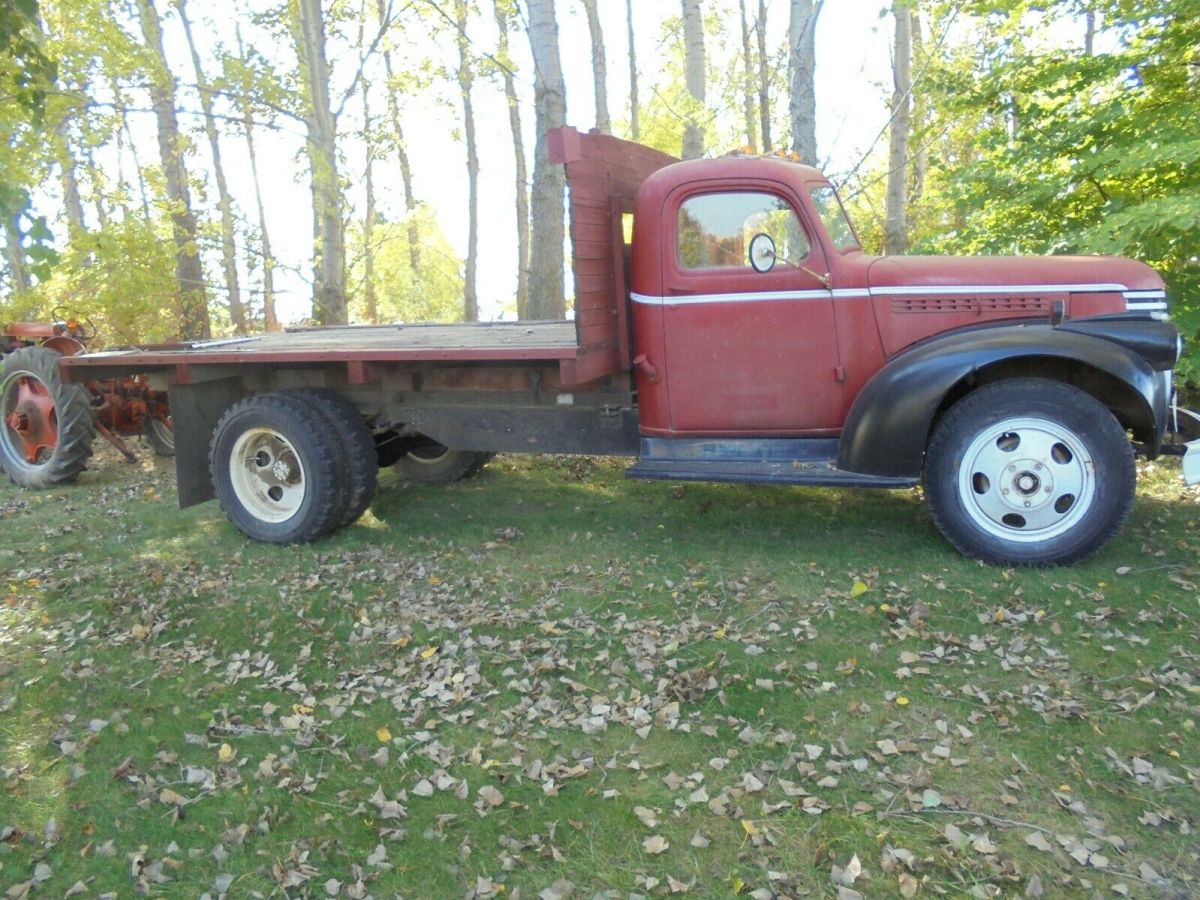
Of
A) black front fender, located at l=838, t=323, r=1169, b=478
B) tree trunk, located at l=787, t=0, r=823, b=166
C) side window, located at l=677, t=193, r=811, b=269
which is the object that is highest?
tree trunk, located at l=787, t=0, r=823, b=166

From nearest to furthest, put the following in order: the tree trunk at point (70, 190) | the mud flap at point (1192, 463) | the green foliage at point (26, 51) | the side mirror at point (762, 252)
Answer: the green foliage at point (26, 51) → the mud flap at point (1192, 463) → the side mirror at point (762, 252) → the tree trunk at point (70, 190)

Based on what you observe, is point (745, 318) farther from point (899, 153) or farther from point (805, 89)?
point (899, 153)

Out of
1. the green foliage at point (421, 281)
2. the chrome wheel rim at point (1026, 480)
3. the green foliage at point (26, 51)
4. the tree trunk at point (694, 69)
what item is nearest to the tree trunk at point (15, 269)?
the green foliage at point (26, 51)

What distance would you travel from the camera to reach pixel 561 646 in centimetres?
455

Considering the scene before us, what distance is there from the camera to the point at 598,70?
19172mm

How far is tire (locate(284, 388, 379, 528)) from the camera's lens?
6.31 metres

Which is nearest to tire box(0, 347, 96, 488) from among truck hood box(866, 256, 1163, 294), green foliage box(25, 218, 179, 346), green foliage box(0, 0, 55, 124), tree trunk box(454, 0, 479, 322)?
green foliage box(0, 0, 55, 124)

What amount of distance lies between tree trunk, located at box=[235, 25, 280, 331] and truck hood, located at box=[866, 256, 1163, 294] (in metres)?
11.0

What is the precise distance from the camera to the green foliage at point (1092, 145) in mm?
6492

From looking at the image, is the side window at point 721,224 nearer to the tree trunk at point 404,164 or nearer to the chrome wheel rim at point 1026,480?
the chrome wheel rim at point 1026,480

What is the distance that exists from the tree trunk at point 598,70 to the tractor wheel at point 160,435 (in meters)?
11.1

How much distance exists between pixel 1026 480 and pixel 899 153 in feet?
35.3

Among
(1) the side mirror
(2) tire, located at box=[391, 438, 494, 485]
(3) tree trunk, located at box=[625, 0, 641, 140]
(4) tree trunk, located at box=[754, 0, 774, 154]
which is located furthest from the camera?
(3) tree trunk, located at box=[625, 0, 641, 140]

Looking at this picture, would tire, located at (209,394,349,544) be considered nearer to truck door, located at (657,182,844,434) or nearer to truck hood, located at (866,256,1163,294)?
truck door, located at (657,182,844,434)
